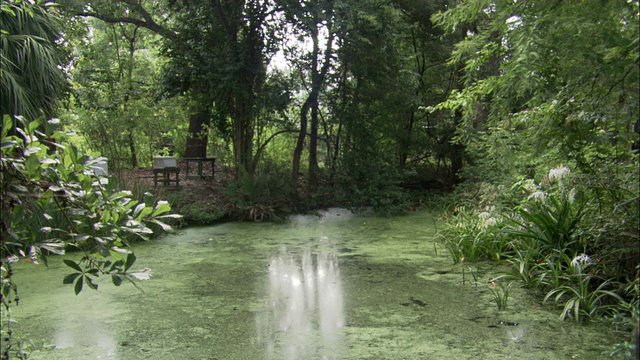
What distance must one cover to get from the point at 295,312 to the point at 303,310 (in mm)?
70

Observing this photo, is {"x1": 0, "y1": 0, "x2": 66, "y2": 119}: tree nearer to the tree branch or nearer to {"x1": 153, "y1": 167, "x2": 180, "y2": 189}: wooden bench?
{"x1": 153, "y1": 167, "x2": 180, "y2": 189}: wooden bench

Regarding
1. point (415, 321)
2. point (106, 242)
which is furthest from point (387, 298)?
point (106, 242)

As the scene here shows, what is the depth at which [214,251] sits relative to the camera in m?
5.56

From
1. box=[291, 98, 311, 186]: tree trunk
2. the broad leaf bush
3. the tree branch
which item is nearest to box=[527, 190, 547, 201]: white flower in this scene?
the broad leaf bush

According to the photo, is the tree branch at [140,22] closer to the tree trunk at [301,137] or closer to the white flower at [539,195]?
the tree trunk at [301,137]

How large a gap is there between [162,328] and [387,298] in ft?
5.02

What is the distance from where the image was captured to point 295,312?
362 centimetres

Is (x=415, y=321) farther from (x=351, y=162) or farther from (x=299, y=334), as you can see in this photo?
(x=351, y=162)

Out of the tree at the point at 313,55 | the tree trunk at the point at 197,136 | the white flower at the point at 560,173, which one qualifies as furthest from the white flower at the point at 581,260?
the tree trunk at the point at 197,136

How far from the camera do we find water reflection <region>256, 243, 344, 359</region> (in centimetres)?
299

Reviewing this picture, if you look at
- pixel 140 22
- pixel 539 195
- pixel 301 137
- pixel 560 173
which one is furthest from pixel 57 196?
pixel 140 22

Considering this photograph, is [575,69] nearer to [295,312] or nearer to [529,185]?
→ [529,185]

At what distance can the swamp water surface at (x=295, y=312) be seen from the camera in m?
2.94

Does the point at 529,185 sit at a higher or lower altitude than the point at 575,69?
lower
